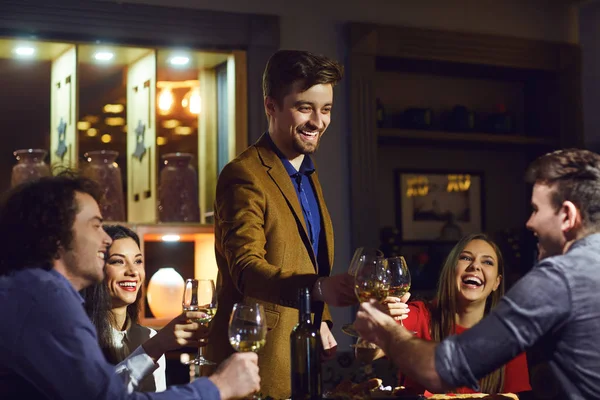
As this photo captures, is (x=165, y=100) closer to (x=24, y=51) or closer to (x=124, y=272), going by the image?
(x=24, y=51)

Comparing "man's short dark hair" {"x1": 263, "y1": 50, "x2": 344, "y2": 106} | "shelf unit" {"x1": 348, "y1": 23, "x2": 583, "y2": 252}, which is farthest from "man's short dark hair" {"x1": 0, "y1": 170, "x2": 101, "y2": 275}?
"shelf unit" {"x1": 348, "y1": 23, "x2": 583, "y2": 252}

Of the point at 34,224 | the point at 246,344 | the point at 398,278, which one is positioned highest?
the point at 34,224

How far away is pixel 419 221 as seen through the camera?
472 centimetres

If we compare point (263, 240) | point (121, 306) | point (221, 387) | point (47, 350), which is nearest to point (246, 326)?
point (221, 387)

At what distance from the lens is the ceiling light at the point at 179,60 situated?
3951 mm

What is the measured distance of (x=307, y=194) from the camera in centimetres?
235

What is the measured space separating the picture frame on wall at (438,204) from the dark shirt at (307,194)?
2361mm

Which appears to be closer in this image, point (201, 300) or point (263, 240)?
point (201, 300)

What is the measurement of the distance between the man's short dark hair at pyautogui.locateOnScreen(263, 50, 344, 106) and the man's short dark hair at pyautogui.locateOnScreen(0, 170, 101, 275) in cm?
82

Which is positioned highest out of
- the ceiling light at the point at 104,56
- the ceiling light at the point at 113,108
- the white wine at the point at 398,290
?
the ceiling light at the point at 104,56

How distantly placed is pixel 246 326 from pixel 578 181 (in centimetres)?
67

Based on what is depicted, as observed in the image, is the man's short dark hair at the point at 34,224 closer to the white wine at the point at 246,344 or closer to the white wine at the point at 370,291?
the white wine at the point at 246,344

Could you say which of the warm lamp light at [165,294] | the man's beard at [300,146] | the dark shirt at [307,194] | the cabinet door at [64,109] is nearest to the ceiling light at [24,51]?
the cabinet door at [64,109]

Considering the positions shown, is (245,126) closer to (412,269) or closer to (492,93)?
(412,269)
